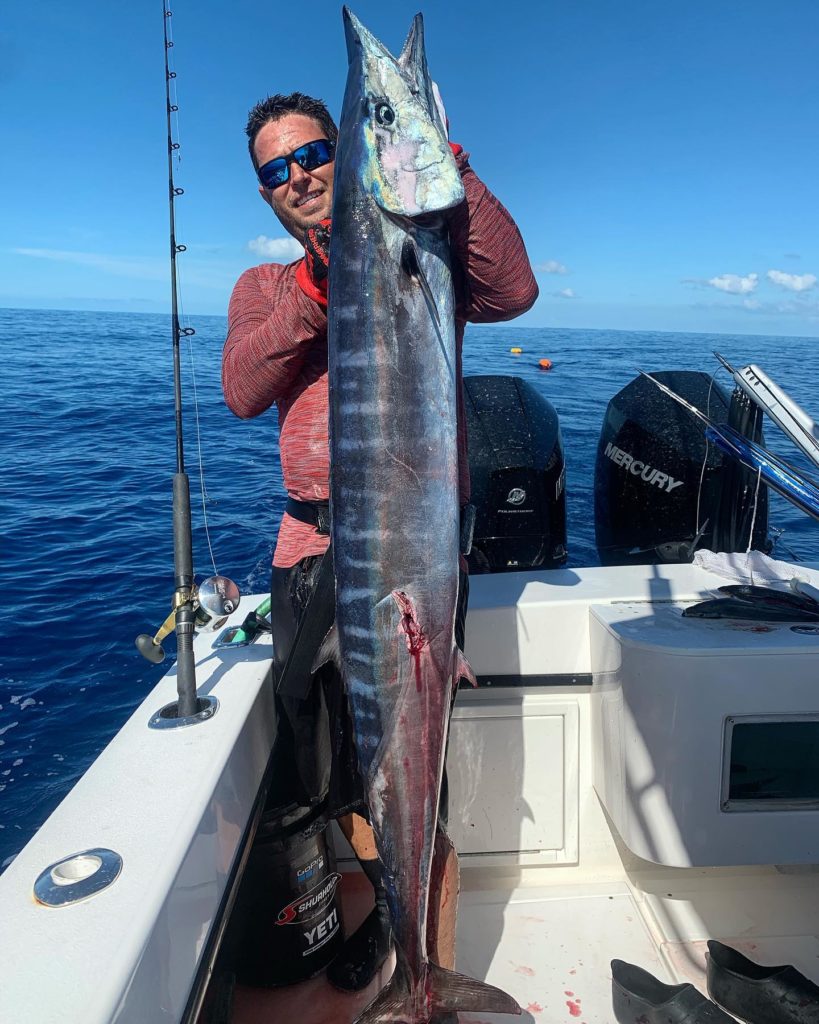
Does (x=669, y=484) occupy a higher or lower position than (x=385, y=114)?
lower

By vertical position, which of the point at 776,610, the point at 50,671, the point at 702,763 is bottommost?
the point at 50,671

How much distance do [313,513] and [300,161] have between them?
88cm

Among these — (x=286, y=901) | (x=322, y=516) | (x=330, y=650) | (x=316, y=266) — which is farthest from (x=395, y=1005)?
(x=316, y=266)

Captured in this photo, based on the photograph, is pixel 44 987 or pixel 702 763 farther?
pixel 702 763

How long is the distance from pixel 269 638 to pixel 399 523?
4.17 feet

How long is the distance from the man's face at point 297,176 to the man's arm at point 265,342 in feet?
0.58

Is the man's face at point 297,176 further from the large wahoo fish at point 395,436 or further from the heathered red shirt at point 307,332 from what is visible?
the large wahoo fish at point 395,436

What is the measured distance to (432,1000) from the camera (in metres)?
1.56

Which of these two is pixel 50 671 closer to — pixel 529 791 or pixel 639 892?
pixel 529 791

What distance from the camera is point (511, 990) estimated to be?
7.13 ft

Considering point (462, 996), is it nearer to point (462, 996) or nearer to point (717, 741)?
point (462, 996)

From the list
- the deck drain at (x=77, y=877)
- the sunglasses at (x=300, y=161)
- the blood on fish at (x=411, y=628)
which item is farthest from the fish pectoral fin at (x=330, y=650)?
the sunglasses at (x=300, y=161)

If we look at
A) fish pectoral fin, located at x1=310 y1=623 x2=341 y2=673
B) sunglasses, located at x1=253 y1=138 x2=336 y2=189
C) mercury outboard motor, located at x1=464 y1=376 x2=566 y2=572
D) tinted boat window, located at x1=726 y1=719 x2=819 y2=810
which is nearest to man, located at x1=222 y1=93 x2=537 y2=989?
sunglasses, located at x1=253 y1=138 x2=336 y2=189

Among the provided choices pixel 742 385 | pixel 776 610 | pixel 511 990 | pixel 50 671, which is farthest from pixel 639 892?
pixel 50 671
